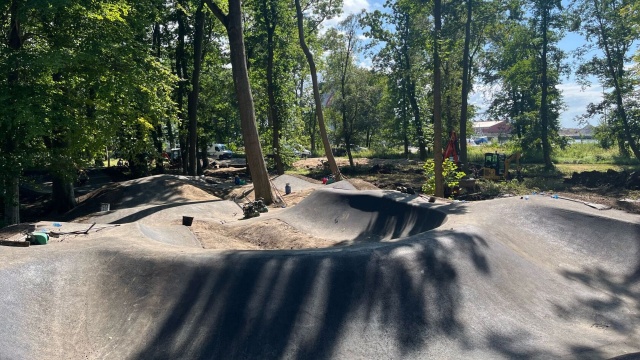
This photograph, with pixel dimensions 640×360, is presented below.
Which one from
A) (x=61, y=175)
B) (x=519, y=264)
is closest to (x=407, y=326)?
(x=519, y=264)

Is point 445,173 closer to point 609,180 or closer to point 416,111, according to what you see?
point 609,180

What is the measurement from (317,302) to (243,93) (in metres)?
12.6

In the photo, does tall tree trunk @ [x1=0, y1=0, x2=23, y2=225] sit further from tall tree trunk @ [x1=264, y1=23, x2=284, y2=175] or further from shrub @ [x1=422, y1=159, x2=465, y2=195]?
tall tree trunk @ [x1=264, y1=23, x2=284, y2=175]

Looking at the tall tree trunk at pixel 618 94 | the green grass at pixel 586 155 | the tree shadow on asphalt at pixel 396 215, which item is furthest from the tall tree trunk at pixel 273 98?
the green grass at pixel 586 155

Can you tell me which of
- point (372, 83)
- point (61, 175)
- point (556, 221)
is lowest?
point (556, 221)

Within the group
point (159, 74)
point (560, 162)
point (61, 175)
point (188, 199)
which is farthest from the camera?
point (560, 162)

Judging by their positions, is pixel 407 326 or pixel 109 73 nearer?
pixel 407 326

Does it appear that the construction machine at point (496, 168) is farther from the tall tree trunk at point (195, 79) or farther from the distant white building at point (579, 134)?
the tall tree trunk at point (195, 79)

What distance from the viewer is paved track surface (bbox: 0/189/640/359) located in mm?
5879

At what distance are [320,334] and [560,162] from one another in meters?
38.7

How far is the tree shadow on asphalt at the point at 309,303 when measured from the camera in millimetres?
5848

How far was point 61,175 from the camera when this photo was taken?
567 inches

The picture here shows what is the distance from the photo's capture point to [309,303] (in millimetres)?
6398

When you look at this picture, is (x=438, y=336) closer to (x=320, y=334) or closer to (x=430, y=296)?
(x=430, y=296)
